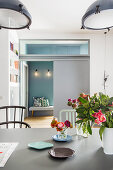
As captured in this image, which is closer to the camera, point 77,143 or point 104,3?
point 104,3

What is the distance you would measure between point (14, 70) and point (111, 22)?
11.9 ft

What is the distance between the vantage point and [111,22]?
1.54 meters

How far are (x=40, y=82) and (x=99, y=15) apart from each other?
6052 millimetres

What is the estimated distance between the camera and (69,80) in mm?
5172

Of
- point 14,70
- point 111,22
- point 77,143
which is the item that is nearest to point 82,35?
point 14,70

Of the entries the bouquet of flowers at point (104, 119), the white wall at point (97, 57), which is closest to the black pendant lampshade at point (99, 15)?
the bouquet of flowers at point (104, 119)

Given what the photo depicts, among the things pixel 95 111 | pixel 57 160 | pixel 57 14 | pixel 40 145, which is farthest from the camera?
pixel 57 14

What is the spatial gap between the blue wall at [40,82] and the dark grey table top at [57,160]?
565 cm

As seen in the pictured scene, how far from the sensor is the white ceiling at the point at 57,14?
133 inches

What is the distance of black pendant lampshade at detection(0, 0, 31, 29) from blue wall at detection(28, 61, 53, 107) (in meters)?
5.69

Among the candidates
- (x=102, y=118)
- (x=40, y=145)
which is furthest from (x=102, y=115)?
(x=40, y=145)

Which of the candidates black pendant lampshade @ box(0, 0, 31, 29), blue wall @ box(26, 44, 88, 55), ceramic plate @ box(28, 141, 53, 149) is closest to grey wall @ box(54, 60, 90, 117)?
blue wall @ box(26, 44, 88, 55)

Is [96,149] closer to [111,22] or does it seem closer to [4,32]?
[111,22]

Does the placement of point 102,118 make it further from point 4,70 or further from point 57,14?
point 4,70
